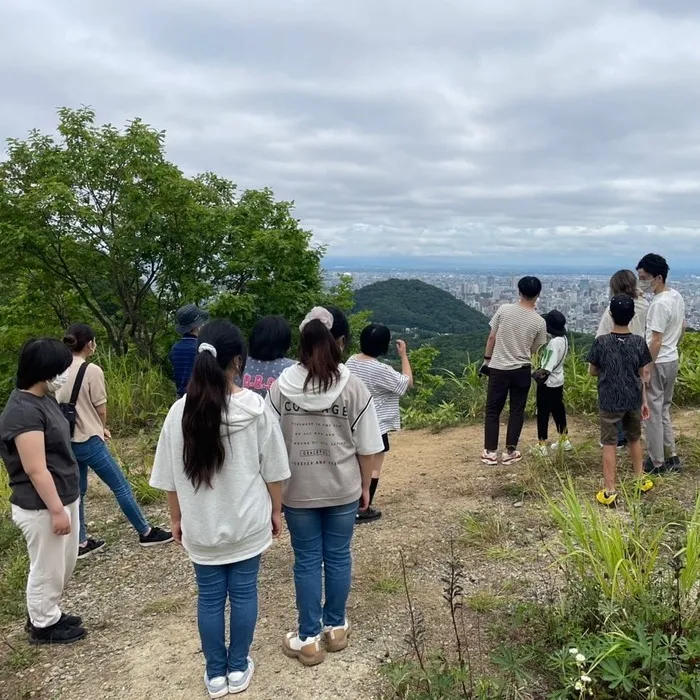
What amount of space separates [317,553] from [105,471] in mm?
1767

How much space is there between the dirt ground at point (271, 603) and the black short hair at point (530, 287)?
1435 millimetres

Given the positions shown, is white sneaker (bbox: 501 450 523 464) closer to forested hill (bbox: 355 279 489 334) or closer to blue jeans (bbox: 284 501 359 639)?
blue jeans (bbox: 284 501 359 639)

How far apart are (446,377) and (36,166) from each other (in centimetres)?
644

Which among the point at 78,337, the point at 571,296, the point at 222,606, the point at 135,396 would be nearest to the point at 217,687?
the point at 222,606

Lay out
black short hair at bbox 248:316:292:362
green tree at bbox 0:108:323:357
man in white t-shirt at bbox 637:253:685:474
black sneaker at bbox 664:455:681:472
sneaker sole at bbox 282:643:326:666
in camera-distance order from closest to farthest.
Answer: sneaker sole at bbox 282:643:326:666 → black short hair at bbox 248:316:292:362 → man in white t-shirt at bbox 637:253:685:474 → black sneaker at bbox 664:455:681:472 → green tree at bbox 0:108:323:357

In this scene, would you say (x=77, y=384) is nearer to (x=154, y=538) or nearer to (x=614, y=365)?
(x=154, y=538)

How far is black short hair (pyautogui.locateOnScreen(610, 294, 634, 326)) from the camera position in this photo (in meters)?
3.97

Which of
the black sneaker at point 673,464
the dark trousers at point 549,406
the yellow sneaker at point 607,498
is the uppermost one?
the dark trousers at point 549,406


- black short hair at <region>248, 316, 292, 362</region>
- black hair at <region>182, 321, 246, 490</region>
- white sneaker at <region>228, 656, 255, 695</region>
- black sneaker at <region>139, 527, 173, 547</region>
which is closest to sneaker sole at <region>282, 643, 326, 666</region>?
white sneaker at <region>228, 656, 255, 695</region>

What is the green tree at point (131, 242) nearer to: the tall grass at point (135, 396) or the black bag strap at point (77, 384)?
the tall grass at point (135, 396)

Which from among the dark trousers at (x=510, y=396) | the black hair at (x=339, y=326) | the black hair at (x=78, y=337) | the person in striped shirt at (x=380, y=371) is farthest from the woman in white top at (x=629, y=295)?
the black hair at (x=78, y=337)

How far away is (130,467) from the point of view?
5652 millimetres

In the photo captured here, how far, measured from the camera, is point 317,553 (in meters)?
2.72

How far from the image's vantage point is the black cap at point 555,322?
515 cm
